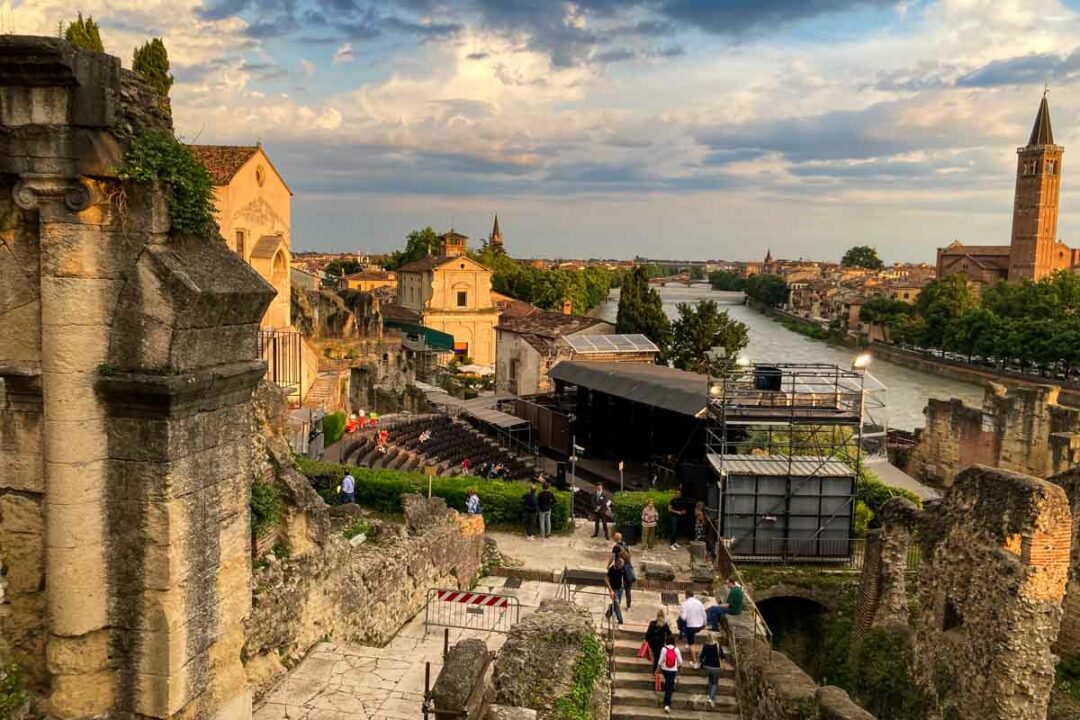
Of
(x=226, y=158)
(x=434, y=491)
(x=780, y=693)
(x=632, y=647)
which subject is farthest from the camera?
(x=226, y=158)

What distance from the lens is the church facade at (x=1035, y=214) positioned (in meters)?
121

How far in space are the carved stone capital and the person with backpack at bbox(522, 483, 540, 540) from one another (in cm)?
1348

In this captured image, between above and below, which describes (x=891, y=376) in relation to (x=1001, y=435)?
below


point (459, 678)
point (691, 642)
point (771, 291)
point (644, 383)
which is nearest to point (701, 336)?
point (644, 383)

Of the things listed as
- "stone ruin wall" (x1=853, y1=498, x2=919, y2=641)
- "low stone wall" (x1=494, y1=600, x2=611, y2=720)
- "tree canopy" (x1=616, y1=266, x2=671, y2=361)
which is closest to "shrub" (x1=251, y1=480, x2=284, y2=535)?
"low stone wall" (x1=494, y1=600, x2=611, y2=720)

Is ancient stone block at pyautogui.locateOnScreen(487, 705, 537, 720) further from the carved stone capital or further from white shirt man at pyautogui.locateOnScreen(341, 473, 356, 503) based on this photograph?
white shirt man at pyautogui.locateOnScreen(341, 473, 356, 503)

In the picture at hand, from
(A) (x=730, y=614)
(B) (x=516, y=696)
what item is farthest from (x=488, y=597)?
(B) (x=516, y=696)

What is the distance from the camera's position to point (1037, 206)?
Result: 121 meters

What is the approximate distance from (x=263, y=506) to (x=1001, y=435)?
29.6 meters

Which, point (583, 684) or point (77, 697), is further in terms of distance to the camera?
point (583, 684)

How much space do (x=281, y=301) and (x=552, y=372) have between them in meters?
10.0

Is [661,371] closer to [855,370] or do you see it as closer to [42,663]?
[855,370]

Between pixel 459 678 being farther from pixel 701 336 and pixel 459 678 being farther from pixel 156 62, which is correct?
pixel 701 336

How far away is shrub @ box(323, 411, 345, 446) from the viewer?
83.0 ft
